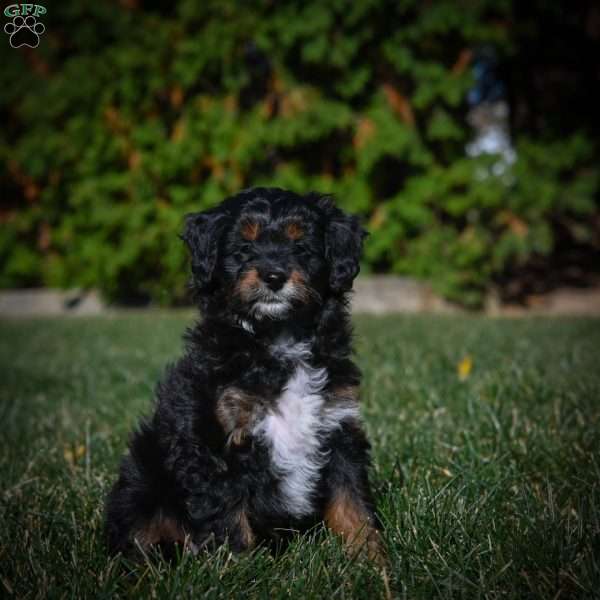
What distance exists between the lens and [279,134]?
10234mm

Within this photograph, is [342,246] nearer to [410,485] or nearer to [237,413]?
[237,413]

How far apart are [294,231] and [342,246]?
0.24m

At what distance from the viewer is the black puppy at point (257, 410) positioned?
2152 millimetres

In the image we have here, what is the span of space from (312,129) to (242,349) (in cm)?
837

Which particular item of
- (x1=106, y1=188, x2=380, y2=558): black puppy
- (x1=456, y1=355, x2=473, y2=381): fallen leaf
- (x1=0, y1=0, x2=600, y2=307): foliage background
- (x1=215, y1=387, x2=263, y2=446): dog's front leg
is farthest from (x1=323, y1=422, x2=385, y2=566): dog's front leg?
(x1=0, y1=0, x2=600, y2=307): foliage background

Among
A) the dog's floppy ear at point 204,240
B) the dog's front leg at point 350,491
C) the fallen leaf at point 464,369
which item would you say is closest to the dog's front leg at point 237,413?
the dog's front leg at point 350,491

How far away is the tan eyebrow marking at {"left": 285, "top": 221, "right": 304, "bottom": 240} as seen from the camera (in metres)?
2.55

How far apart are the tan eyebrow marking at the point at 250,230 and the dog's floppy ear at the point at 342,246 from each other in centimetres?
31

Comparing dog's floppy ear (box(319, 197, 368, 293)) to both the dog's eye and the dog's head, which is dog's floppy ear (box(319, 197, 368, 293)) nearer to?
the dog's head

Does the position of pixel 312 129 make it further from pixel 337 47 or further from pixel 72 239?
pixel 72 239

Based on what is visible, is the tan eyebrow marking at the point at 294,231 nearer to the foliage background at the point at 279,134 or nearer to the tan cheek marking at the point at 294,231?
the tan cheek marking at the point at 294,231

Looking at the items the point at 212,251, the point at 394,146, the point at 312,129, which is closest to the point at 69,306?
the point at 312,129

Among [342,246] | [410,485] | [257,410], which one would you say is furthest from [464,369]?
[257,410]

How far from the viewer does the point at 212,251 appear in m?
2.62
